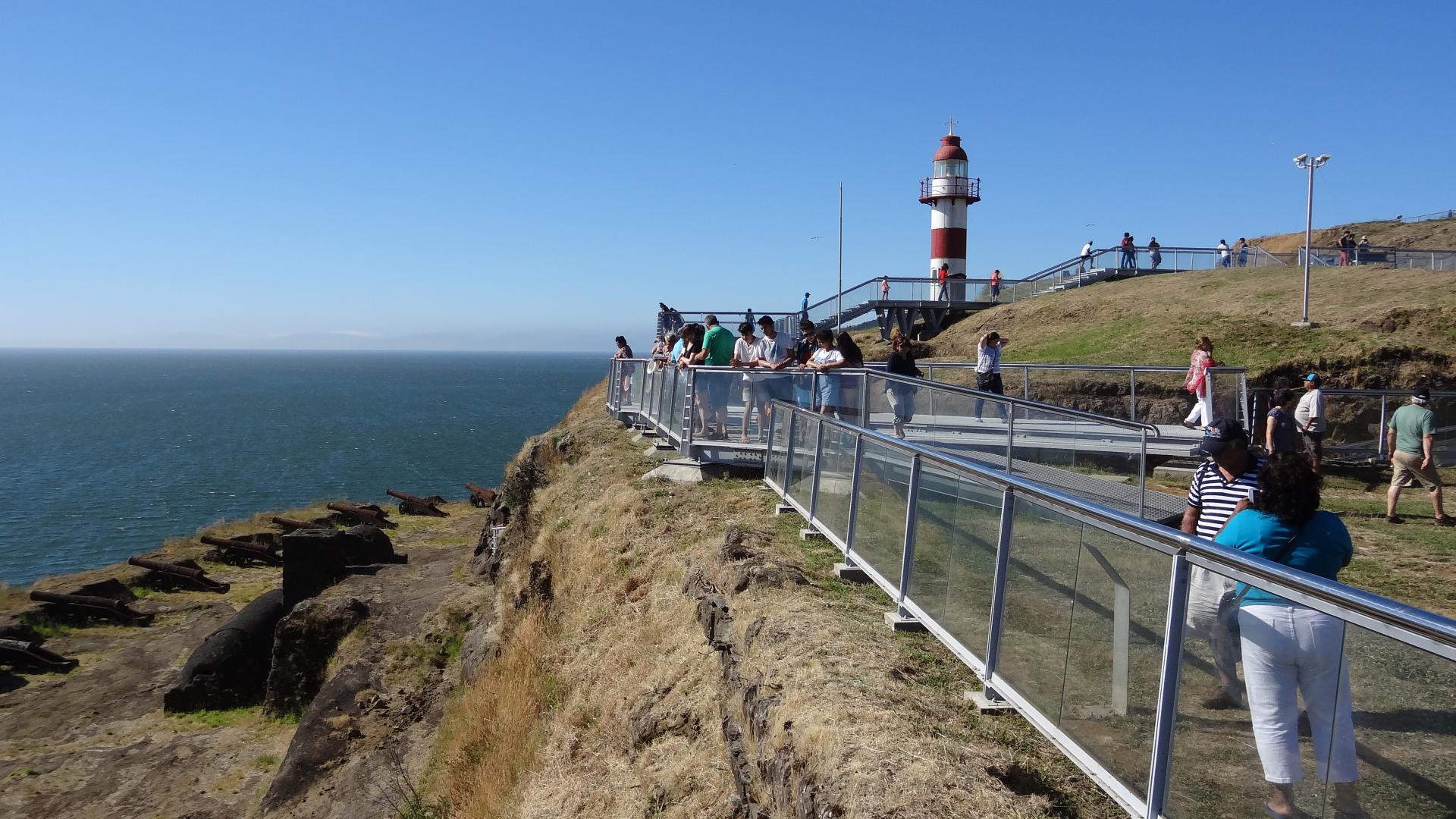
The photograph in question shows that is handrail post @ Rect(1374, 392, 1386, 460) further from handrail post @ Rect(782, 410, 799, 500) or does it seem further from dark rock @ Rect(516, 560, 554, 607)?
dark rock @ Rect(516, 560, 554, 607)

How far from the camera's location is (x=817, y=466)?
9328 mm

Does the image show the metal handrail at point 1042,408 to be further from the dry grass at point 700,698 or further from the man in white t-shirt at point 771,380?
the dry grass at point 700,698

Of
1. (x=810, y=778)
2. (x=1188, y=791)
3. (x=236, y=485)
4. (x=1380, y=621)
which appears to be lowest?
(x=236, y=485)

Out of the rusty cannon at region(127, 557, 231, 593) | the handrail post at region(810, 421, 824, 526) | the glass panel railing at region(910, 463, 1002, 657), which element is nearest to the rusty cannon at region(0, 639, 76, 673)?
the rusty cannon at region(127, 557, 231, 593)

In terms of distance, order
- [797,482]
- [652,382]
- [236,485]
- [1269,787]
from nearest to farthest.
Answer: [1269,787] → [797,482] → [652,382] → [236,485]

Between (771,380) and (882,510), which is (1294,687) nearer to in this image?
(882,510)

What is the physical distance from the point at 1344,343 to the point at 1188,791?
23.1 m

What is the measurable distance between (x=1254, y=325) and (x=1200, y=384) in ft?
38.2

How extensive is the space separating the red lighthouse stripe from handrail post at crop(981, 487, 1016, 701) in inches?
1664

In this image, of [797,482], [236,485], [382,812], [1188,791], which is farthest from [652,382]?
[236,485]

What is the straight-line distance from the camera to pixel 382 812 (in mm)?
10961

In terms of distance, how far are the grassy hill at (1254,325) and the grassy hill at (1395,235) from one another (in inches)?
873

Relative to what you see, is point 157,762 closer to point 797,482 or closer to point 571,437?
point 571,437

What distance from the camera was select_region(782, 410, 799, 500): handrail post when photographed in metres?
10.4
